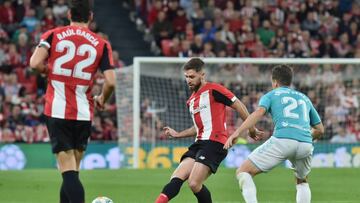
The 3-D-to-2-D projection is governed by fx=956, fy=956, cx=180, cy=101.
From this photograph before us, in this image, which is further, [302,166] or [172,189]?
[302,166]

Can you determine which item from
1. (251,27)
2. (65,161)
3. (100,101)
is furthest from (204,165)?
(251,27)

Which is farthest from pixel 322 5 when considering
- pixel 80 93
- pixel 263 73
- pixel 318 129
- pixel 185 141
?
pixel 80 93

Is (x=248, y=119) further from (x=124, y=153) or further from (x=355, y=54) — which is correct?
(x=355, y=54)

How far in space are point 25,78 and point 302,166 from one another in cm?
1353

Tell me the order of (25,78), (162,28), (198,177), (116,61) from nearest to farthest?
(198,177)
(25,78)
(116,61)
(162,28)

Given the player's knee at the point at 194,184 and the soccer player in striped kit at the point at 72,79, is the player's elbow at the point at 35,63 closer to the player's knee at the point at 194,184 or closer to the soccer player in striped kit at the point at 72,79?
the soccer player in striped kit at the point at 72,79

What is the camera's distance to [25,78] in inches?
878

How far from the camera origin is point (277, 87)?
Result: 31.9ft

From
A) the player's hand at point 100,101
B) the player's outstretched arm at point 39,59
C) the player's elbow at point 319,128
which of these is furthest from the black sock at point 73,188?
the player's elbow at point 319,128

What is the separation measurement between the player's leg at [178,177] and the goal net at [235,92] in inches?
402

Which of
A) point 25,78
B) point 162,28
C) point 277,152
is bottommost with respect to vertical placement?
point 25,78

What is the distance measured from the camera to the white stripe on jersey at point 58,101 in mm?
8516

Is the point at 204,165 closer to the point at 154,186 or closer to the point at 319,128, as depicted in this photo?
the point at 319,128

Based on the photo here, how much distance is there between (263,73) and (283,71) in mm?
11642
